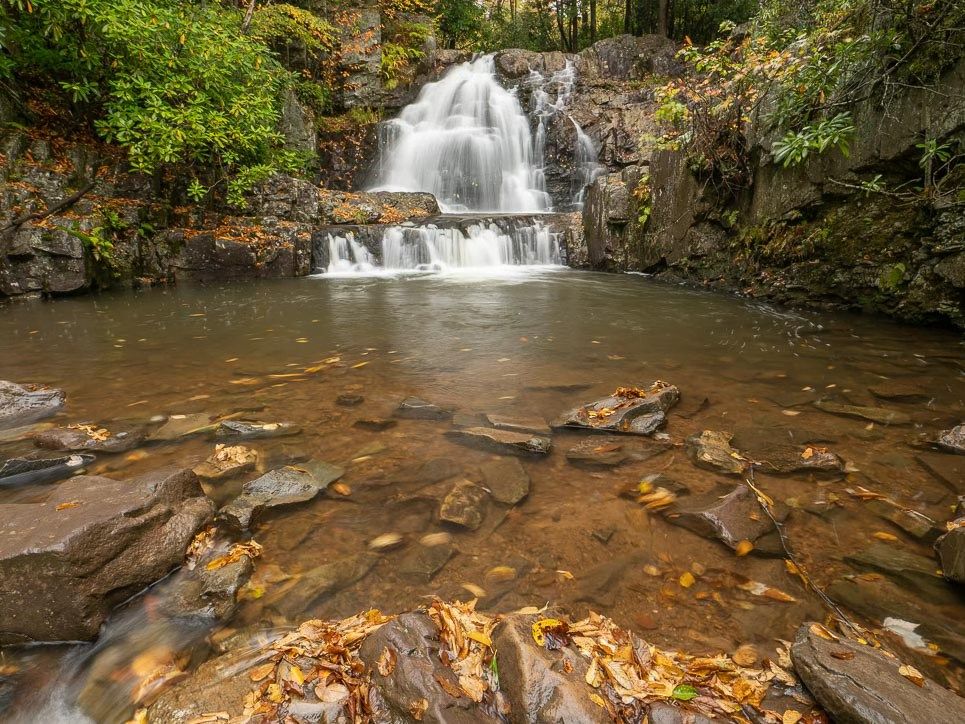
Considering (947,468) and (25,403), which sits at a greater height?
(25,403)

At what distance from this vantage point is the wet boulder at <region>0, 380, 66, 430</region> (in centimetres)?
364

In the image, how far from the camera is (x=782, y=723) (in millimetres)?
1444

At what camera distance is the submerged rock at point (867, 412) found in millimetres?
3430

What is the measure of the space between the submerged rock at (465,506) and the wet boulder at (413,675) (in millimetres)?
780

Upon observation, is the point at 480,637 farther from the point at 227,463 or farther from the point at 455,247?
the point at 455,247

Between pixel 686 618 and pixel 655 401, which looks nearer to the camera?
pixel 686 618

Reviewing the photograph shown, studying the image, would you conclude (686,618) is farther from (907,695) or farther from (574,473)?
(574,473)

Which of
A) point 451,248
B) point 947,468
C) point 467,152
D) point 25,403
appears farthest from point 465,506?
point 467,152

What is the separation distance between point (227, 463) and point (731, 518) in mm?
2800

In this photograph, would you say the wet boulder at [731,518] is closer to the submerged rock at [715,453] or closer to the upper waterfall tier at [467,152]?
the submerged rock at [715,453]

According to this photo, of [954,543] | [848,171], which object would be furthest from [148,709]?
[848,171]

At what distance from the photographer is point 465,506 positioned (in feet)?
8.61

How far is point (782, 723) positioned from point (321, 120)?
19.5 metres

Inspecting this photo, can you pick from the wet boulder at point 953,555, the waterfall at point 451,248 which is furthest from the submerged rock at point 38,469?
the waterfall at point 451,248
